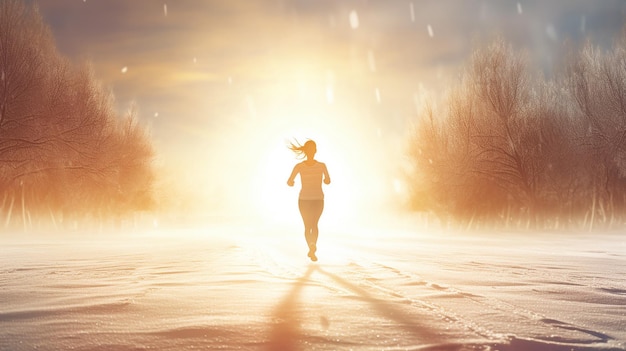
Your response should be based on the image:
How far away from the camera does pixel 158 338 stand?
3793mm

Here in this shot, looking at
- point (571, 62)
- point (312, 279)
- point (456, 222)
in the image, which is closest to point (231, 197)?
point (456, 222)

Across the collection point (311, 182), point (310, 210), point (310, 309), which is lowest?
point (310, 309)

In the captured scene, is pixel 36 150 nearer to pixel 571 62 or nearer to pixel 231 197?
pixel 571 62

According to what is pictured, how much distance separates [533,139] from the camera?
104 ft

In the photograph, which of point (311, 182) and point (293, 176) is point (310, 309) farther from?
point (293, 176)

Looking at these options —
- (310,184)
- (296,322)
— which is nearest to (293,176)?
(310,184)

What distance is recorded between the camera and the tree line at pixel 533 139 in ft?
98.8

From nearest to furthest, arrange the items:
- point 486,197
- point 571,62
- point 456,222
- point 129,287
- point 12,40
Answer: point 129,287 → point 12,40 → point 571,62 → point 486,197 → point 456,222

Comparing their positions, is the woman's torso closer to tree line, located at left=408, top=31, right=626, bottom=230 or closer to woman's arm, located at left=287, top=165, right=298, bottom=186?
woman's arm, located at left=287, top=165, right=298, bottom=186

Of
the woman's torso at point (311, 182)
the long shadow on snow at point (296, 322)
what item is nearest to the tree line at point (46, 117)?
the woman's torso at point (311, 182)

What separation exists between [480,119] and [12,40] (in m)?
21.8

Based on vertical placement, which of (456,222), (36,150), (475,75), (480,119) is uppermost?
(475,75)

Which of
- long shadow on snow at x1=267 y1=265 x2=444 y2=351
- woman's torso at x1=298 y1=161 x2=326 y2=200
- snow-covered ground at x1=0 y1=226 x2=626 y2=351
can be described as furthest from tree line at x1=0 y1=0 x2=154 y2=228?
long shadow on snow at x1=267 y1=265 x2=444 y2=351

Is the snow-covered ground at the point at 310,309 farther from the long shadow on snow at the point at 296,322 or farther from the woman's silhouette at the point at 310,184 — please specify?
the woman's silhouette at the point at 310,184
